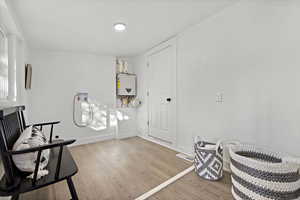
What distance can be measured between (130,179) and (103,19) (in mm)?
2204

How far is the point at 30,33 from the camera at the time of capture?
96.2 inches

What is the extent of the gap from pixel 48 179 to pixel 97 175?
1034 mm

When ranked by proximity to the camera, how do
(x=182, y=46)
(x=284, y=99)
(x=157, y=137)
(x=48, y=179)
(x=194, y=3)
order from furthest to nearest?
(x=157, y=137) < (x=182, y=46) < (x=194, y=3) < (x=284, y=99) < (x=48, y=179)

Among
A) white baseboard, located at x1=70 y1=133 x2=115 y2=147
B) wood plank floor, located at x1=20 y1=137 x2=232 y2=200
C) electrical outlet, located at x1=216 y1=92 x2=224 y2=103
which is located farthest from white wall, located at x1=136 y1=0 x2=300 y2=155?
white baseboard, located at x1=70 y1=133 x2=115 y2=147

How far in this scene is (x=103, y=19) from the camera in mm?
2086

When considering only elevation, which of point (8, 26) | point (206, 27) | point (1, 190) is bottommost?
point (1, 190)

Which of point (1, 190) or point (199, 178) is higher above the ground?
point (1, 190)

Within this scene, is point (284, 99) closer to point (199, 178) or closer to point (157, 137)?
point (199, 178)

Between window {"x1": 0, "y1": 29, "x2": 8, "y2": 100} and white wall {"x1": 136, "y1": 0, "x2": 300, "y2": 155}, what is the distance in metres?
2.50

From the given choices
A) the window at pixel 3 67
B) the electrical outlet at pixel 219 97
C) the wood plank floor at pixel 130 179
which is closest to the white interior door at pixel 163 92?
the wood plank floor at pixel 130 179

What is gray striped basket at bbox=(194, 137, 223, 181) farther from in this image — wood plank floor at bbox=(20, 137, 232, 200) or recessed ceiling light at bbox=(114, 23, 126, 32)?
recessed ceiling light at bbox=(114, 23, 126, 32)

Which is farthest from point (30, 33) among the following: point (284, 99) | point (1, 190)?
point (284, 99)

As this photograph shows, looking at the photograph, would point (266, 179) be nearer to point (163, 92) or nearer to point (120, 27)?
point (163, 92)

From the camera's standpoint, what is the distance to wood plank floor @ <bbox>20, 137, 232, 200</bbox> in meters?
1.58
